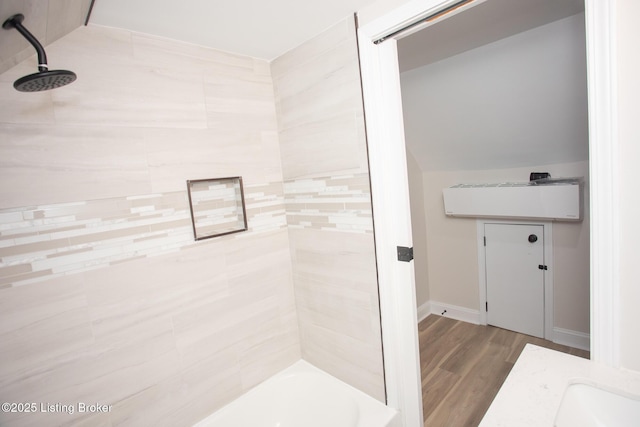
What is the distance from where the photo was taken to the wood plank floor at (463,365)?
1961mm

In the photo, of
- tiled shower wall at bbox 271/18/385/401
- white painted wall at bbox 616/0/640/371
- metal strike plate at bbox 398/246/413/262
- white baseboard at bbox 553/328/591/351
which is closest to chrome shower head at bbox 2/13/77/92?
tiled shower wall at bbox 271/18/385/401

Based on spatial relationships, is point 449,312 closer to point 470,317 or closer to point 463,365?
point 470,317

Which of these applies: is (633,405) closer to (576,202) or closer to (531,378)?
(531,378)

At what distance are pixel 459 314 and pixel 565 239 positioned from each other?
1.13m

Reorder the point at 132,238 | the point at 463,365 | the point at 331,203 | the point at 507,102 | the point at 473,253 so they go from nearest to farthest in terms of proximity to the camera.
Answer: the point at 132,238 → the point at 331,203 → the point at 507,102 → the point at 463,365 → the point at 473,253

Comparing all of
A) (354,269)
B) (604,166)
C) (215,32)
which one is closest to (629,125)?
(604,166)

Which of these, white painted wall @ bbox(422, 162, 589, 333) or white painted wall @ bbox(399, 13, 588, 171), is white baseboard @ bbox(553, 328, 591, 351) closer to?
white painted wall @ bbox(422, 162, 589, 333)

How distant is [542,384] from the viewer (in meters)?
0.92

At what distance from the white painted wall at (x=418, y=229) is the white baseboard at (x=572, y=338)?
1070 mm

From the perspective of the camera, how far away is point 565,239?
2426mm

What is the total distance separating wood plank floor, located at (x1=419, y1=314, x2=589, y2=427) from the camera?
1.96 metres

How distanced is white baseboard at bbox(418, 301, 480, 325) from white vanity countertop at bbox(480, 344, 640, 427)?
6.88 ft

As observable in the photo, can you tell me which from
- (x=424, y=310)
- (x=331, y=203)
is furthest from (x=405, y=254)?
(x=424, y=310)

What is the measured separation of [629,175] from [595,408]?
65cm
